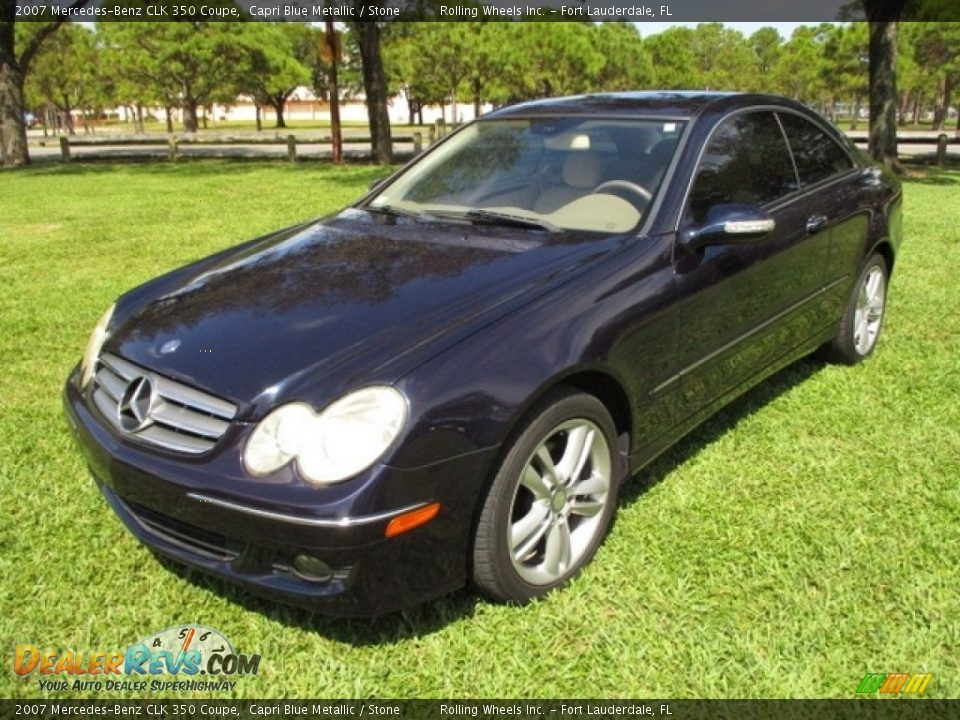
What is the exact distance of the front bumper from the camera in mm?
2215

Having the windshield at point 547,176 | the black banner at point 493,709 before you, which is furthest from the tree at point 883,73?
the black banner at point 493,709

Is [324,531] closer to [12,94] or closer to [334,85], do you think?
[334,85]

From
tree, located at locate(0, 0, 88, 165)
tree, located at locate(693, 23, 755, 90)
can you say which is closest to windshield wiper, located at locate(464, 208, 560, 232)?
tree, located at locate(0, 0, 88, 165)

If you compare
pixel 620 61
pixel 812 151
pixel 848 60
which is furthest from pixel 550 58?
pixel 812 151

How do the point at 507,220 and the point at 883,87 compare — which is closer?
the point at 507,220

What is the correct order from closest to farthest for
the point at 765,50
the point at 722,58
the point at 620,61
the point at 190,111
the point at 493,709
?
the point at 493,709 → the point at 190,111 → the point at 620,61 → the point at 765,50 → the point at 722,58

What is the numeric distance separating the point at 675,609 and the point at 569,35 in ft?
168

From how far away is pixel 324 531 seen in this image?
220 centimetres

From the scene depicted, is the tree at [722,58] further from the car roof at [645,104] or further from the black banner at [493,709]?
the black banner at [493,709]

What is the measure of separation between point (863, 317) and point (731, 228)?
2157 mm

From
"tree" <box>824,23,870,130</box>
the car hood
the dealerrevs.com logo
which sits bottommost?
the dealerrevs.com logo

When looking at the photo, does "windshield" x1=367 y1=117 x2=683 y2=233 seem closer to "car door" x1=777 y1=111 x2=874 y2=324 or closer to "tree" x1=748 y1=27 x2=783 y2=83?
"car door" x1=777 y1=111 x2=874 y2=324

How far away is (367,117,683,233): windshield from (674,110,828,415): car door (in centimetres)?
23

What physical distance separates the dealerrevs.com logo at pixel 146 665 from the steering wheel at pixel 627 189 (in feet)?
7.08
